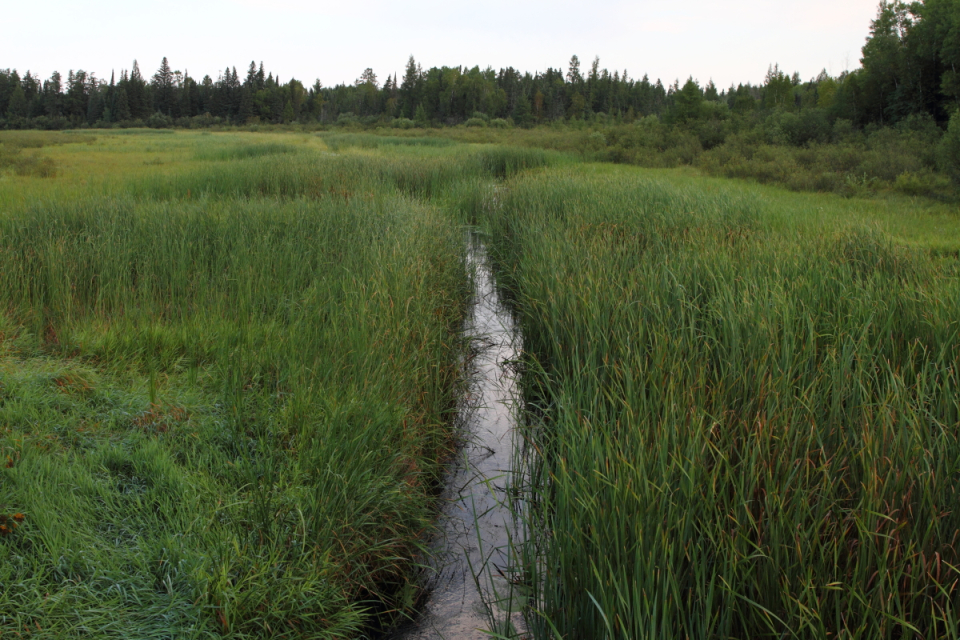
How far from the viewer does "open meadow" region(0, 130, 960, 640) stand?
5.49 feet

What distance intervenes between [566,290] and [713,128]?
65.9 feet

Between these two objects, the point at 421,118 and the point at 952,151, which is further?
the point at 421,118

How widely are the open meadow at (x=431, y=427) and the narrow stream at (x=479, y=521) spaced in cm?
11

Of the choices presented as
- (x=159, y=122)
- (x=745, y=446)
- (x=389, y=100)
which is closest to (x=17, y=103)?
(x=159, y=122)

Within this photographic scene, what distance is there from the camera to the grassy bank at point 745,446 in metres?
1.56

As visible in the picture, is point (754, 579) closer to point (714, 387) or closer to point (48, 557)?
point (714, 387)

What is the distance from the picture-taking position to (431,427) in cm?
343

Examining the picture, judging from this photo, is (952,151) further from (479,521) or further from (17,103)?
(17,103)

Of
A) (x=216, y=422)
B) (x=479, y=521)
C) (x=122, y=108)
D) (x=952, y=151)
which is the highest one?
(x=122, y=108)

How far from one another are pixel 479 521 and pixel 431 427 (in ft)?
2.48

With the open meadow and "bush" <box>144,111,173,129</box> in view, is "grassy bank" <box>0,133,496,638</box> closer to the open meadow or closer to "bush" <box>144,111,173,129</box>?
the open meadow

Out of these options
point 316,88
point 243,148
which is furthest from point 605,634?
point 316,88

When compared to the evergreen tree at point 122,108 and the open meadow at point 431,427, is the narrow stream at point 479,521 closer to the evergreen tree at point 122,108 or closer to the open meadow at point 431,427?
the open meadow at point 431,427

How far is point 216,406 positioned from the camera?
298 cm
